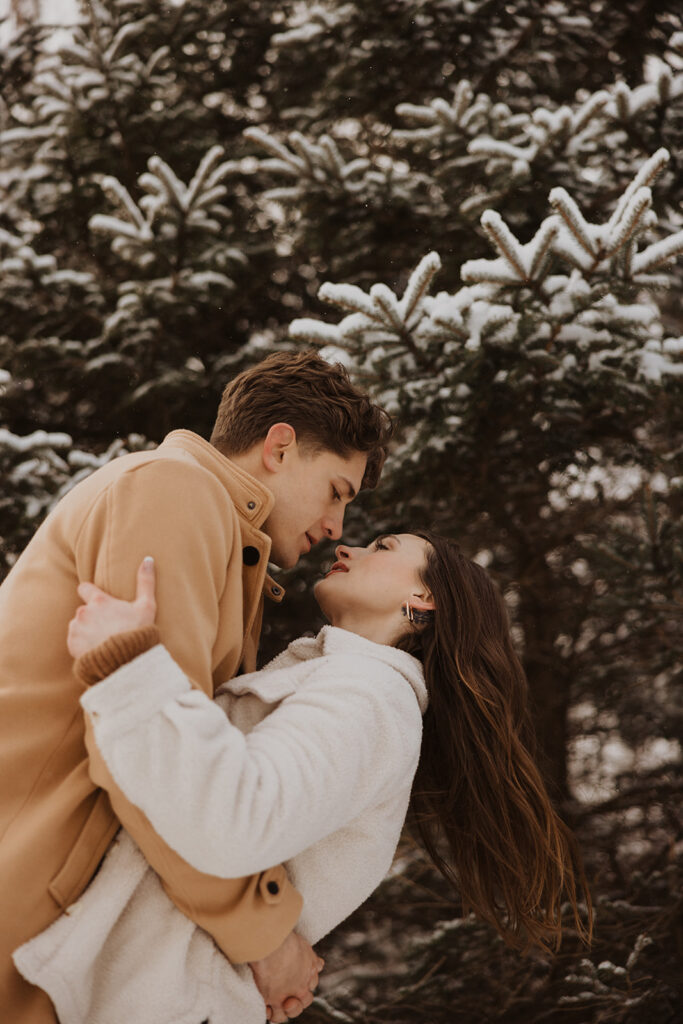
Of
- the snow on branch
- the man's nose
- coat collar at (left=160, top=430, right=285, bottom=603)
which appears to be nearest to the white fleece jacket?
coat collar at (left=160, top=430, right=285, bottom=603)

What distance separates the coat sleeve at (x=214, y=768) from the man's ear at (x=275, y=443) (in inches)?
34.5

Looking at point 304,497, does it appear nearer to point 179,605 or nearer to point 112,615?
point 179,605

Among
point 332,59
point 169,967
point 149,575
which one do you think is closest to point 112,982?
point 169,967

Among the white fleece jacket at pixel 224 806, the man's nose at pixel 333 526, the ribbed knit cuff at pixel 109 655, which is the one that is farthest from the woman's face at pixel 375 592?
the ribbed knit cuff at pixel 109 655

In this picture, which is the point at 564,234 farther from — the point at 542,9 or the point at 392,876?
the point at 392,876

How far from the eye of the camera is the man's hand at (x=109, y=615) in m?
1.51

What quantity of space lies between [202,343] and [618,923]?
10.7ft

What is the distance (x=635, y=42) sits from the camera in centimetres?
439

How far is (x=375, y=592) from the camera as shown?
233cm

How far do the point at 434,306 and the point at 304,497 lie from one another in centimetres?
90

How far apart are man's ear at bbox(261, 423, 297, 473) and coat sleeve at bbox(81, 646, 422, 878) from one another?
2.88 feet

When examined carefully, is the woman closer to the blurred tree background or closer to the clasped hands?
the clasped hands

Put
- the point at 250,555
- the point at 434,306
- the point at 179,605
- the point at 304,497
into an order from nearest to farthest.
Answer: the point at 179,605 → the point at 250,555 → the point at 304,497 → the point at 434,306

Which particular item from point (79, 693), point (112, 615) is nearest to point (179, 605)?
point (112, 615)
